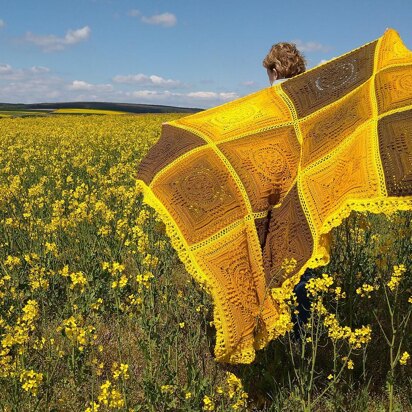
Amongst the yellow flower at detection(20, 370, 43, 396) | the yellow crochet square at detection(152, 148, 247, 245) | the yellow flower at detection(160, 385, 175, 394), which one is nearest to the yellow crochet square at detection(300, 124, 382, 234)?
the yellow crochet square at detection(152, 148, 247, 245)

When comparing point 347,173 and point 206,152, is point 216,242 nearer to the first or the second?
point 206,152

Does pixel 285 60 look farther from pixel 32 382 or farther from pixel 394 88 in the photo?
pixel 32 382

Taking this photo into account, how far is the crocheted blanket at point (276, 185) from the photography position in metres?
2.32

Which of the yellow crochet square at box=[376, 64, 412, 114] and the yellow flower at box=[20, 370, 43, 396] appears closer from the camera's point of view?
the yellow flower at box=[20, 370, 43, 396]

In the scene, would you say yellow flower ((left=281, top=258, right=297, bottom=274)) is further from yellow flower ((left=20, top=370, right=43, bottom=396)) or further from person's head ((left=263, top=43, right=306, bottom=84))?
person's head ((left=263, top=43, right=306, bottom=84))

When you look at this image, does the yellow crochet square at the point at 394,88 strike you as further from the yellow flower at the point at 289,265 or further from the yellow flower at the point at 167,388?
the yellow flower at the point at 167,388

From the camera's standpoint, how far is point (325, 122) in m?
2.58

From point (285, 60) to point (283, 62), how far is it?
0.02 metres

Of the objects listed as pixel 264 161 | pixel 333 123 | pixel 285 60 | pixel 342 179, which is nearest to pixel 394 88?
pixel 333 123

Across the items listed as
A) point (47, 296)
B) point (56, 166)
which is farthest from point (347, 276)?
point (56, 166)

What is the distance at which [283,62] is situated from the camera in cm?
338

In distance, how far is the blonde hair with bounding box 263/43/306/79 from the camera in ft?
11.1

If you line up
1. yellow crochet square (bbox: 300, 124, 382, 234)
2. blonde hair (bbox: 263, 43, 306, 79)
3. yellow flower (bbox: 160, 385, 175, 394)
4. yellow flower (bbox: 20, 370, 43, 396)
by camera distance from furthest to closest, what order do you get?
blonde hair (bbox: 263, 43, 306, 79)
yellow flower (bbox: 160, 385, 175, 394)
yellow crochet square (bbox: 300, 124, 382, 234)
yellow flower (bbox: 20, 370, 43, 396)

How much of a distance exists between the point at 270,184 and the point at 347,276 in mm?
1169
